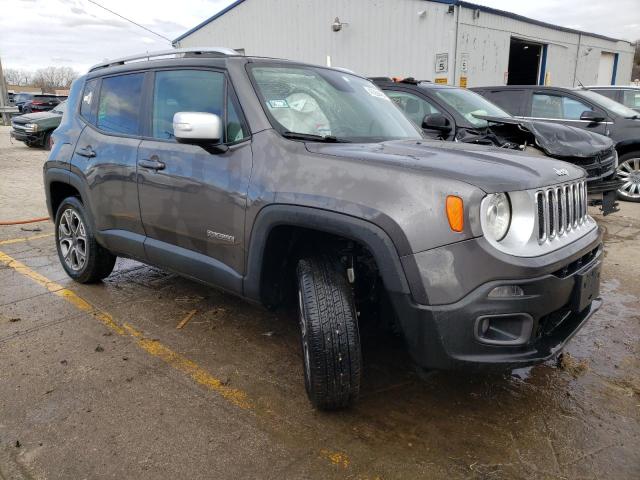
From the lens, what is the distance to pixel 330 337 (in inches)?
92.8

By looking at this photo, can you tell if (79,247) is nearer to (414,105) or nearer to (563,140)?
(414,105)

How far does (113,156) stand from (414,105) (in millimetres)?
4206

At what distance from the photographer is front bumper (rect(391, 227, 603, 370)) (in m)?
2.08

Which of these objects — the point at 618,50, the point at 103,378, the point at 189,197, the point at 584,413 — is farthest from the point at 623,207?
the point at 618,50

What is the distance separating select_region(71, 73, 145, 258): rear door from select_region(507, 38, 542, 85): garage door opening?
17.9 metres

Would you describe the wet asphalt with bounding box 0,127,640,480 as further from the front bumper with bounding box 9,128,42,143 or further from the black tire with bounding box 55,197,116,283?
the front bumper with bounding box 9,128,42,143

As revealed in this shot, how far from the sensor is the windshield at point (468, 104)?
252 inches

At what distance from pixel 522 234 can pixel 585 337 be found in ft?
5.98

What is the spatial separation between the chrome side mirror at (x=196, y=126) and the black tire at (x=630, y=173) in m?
7.56

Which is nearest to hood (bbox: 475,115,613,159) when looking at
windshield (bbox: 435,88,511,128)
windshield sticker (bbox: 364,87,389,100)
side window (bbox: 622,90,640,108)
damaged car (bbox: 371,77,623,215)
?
damaged car (bbox: 371,77,623,215)

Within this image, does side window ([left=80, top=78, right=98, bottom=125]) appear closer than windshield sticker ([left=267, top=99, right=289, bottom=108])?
No

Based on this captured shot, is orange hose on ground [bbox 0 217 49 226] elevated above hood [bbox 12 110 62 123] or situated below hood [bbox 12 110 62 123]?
below

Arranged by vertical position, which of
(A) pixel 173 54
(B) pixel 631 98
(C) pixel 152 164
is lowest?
(C) pixel 152 164

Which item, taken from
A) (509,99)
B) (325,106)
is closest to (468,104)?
(509,99)
